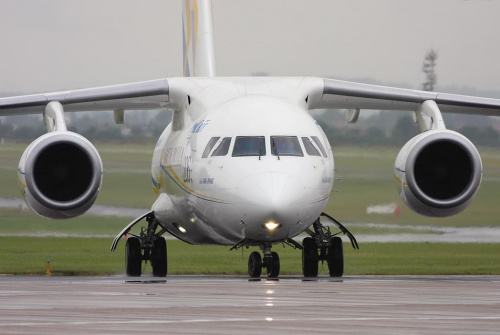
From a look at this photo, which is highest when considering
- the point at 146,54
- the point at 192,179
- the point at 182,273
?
the point at 146,54

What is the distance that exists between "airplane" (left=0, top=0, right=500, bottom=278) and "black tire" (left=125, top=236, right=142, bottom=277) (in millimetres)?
20

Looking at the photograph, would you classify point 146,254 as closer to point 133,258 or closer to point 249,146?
point 133,258

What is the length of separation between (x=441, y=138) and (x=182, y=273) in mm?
5684

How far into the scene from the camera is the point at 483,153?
28062 millimetres

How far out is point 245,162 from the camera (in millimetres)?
17344

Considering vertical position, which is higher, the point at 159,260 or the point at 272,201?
the point at 272,201

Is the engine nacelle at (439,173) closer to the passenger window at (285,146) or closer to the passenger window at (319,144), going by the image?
the passenger window at (319,144)

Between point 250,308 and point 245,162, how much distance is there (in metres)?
6.19

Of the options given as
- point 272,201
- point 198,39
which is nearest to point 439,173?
point 272,201

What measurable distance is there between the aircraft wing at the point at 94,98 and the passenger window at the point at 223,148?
2550 mm

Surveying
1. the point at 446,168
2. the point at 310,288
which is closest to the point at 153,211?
the point at 446,168

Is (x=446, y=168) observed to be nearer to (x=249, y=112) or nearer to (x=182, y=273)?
(x=249, y=112)

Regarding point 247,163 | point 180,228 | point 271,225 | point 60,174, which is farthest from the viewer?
point 180,228

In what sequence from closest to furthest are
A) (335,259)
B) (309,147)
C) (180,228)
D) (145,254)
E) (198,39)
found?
1. (309,147)
2. (335,259)
3. (180,228)
4. (145,254)
5. (198,39)
